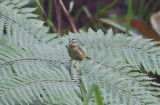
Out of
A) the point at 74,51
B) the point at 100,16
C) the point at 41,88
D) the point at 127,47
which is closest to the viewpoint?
the point at 41,88

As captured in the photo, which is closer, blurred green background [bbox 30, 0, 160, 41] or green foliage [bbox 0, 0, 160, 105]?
green foliage [bbox 0, 0, 160, 105]

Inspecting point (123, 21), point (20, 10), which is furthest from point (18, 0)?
point (123, 21)

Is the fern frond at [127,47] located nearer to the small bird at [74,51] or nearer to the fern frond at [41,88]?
the small bird at [74,51]

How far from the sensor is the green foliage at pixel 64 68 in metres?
0.73

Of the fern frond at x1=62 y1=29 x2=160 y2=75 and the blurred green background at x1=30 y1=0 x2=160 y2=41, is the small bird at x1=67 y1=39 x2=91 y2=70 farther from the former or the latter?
the blurred green background at x1=30 y1=0 x2=160 y2=41

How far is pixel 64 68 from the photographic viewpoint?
81cm

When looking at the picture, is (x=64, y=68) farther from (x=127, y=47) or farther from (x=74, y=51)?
(x=127, y=47)

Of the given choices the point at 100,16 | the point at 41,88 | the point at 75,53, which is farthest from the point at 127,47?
the point at 100,16

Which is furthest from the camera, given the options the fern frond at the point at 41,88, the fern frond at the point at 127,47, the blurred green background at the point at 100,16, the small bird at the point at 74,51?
the blurred green background at the point at 100,16

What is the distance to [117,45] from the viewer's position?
1.03 m

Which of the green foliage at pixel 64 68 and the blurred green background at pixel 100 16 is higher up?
the blurred green background at pixel 100 16

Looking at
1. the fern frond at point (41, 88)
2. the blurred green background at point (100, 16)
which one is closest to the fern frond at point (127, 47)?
the fern frond at point (41, 88)

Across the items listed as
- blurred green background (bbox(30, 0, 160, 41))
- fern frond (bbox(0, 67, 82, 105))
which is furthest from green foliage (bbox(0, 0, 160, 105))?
blurred green background (bbox(30, 0, 160, 41))

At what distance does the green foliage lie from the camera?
0.73 m
